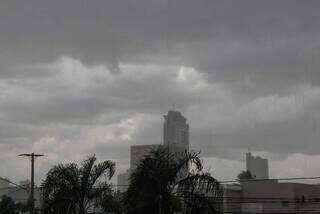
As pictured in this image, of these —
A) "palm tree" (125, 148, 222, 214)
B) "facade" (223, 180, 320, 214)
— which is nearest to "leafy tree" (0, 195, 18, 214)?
"facade" (223, 180, 320, 214)

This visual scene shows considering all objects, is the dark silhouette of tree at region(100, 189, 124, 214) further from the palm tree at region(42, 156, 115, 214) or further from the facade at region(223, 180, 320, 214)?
the facade at region(223, 180, 320, 214)

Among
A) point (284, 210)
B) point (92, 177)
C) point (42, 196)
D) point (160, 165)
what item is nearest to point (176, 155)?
point (160, 165)

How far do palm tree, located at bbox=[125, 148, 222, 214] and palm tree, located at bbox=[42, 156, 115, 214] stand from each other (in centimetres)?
343

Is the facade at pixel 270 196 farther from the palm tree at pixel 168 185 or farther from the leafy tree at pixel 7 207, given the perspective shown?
the palm tree at pixel 168 185

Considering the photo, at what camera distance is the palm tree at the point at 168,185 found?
26.9 meters

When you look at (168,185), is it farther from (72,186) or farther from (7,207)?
(7,207)

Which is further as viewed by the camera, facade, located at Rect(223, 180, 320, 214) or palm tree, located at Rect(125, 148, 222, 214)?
facade, located at Rect(223, 180, 320, 214)

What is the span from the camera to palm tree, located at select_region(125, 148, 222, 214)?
26891mm

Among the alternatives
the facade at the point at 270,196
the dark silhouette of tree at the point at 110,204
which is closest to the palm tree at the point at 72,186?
the dark silhouette of tree at the point at 110,204

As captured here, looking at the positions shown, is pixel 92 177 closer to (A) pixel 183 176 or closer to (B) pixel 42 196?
(B) pixel 42 196

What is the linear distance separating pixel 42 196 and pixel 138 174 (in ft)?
20.0

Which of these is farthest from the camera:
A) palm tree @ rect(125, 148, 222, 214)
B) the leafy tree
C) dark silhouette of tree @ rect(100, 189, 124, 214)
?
the leafy tree

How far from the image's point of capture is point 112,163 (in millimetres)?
30719

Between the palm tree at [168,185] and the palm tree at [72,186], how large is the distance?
3431 mm
